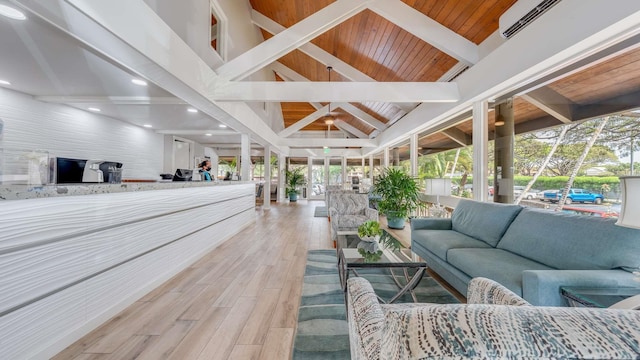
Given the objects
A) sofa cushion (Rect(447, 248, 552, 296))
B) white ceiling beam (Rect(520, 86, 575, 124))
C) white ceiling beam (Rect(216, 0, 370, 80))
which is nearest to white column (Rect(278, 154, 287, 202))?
white ceiling beam (Rect(216, 0, 370, 80))

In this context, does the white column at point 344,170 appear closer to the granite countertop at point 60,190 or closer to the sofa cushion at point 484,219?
the sofa cushion at point 484,219

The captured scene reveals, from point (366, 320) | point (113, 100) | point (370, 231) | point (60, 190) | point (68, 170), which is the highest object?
point (113, 100)

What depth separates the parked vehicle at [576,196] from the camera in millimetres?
2254

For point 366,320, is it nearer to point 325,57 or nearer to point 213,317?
point 213,317

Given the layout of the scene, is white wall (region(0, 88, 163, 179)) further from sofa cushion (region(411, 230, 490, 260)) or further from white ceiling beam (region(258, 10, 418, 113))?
sofa cushion (region(411, 230, 490, 260))

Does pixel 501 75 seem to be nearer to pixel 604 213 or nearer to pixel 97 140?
pixel 604 213

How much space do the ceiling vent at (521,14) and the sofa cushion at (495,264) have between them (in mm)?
2383

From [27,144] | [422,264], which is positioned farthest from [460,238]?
[27,144]

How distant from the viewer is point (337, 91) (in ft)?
13.2

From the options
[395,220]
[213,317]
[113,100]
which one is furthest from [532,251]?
[113,100]

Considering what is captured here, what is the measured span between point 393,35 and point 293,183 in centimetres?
804

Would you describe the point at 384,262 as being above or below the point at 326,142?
below

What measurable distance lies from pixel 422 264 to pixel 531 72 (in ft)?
8.01

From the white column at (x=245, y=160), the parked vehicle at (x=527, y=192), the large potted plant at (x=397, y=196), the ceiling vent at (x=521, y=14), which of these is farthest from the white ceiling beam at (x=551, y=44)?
the white column at (x=245, y=160)
